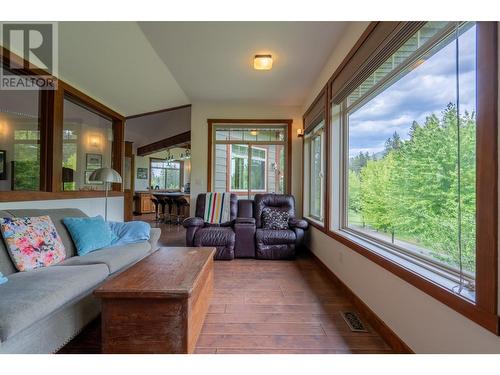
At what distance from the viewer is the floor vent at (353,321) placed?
190 cm

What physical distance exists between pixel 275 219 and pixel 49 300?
315 centimetres

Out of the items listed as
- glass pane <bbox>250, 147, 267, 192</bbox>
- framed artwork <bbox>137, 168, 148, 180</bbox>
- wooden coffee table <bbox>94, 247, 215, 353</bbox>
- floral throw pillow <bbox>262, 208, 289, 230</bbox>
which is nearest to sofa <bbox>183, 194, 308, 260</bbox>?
floral throw pillow <bbox>262, 208, 289, 230</bbox>

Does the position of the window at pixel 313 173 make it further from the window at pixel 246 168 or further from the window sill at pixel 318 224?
the window at pixel 246 168

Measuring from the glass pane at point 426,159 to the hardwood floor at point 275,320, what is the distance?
78 centimetres

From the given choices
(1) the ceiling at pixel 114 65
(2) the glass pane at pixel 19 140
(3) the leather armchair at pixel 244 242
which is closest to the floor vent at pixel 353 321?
(3) the leather armchair at pixel 244 242

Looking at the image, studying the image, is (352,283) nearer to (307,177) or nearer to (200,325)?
(200,325)

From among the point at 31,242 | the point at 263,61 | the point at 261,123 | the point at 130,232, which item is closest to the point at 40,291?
the point at 31,242

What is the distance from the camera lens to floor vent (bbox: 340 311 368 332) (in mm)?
1899

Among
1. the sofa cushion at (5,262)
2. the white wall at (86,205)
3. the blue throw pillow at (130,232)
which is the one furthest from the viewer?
the blue throw pillow at (130,232)

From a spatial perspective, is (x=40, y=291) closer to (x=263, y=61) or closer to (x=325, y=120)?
(x=263, y=61)

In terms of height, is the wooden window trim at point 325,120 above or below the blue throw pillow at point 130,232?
above

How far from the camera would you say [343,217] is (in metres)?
3.04

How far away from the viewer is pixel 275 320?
6.61 feet

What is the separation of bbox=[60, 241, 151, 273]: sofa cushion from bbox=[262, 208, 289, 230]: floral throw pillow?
2041 millimetres
